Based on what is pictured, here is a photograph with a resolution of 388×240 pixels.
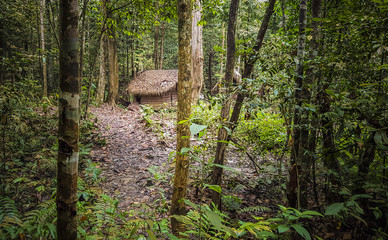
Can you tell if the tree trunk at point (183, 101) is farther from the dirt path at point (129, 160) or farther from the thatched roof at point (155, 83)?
the thatched roof at point (155, 83)

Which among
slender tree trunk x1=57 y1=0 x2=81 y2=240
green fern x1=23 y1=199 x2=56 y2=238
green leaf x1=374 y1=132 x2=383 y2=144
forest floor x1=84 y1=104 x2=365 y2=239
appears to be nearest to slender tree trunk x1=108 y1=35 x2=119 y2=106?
forest floor x1=84 y1=104 x2=365 y2=239

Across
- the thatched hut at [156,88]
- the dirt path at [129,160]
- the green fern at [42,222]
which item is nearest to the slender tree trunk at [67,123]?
the green fern at [42,222]

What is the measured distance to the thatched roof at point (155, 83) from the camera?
48.4 ft

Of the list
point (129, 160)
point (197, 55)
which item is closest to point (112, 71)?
point (197, 55)

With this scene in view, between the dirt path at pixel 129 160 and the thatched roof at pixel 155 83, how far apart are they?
6617mm

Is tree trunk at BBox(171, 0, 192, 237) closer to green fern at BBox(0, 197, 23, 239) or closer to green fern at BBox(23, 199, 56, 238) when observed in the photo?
green fern at BBox(23, 199, 56, 238)

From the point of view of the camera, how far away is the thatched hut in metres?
14.8

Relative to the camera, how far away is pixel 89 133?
20.9 ft

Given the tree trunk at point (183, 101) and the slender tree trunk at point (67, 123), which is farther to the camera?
the tree trunk at point (183, 101)

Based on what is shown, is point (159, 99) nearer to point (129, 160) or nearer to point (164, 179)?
point (129, 160)

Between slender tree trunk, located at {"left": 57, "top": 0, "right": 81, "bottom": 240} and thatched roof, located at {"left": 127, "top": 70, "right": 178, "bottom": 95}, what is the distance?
13086 mm

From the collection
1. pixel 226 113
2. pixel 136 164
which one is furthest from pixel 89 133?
pixel 226 113

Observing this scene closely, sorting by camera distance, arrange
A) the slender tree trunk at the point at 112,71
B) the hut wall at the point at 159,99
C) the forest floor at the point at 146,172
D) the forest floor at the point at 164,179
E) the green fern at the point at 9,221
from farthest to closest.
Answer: the hut wall at the point at 159,99
the slender tree trunk at the point at 112,71
the forest floor at the point at 146,172
the forest floor at the point at 164,179
the green fern at the point at 9,221

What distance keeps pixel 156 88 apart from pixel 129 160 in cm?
994
